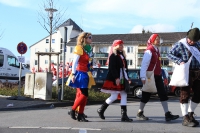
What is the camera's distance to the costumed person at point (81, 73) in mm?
8258

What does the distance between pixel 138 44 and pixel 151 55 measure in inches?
2829

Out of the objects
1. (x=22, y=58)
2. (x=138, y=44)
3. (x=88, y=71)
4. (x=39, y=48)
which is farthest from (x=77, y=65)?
(x=39, y=48)

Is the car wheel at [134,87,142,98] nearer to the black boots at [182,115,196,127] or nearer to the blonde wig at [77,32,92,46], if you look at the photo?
the blonde wig at [77,32,92,46]

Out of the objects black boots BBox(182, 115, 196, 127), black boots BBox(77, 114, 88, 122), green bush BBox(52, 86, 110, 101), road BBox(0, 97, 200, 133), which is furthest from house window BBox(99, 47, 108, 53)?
black boots BBox(182, 115, 196, 127)

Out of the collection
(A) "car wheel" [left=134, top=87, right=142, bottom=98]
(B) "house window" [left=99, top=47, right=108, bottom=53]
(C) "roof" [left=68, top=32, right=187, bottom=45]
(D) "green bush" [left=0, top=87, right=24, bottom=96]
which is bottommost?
(A) "car wheel" [left=134, top=87, right=142, bottom=98]

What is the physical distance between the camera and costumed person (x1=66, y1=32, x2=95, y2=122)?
8.26 m

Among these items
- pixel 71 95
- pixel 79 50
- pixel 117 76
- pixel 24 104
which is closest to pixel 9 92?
pixel 71 95

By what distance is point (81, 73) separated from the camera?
8367mm

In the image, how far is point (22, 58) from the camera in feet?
48.0

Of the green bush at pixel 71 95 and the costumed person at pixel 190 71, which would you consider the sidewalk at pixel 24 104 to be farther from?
the costumed person at pixel 190 71

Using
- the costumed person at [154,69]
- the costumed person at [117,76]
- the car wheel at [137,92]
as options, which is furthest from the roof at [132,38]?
the costumed person at [117,76]

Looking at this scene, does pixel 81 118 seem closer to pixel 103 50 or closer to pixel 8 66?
pixel 8 66

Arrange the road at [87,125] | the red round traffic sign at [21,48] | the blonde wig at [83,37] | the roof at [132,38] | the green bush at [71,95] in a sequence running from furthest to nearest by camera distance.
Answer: the roof at [132,38] → the red round traffic sign at [21,48] → the green bush at [71,95] → the blonde wig at [83,37] → the road at [87,125]

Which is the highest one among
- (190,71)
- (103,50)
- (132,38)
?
(132,38)
